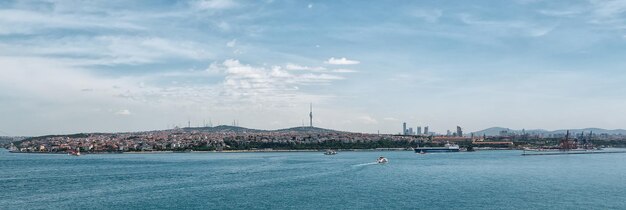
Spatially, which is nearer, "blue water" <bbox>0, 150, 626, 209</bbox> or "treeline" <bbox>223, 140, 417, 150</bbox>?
"blue water" <bbox>0, 150, 626, 209</bbox>

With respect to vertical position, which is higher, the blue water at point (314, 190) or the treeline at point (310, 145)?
the treeline at point (310, 145)

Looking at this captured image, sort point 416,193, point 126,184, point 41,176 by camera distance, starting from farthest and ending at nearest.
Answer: point 41,176 < point 126,184 < point 416,193

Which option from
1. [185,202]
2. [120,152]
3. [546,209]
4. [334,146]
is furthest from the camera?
[334,146]

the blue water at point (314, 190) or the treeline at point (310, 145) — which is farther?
the treeline at point (310, 145)

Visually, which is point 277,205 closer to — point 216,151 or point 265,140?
point 216,151

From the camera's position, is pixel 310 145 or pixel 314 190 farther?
pixel 310 145

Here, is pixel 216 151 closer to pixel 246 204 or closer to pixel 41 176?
pixel 41 176

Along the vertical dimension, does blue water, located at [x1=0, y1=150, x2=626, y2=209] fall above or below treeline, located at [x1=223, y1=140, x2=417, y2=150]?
below

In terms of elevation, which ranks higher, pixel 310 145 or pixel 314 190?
pixel 310 145

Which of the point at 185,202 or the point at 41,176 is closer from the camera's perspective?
the point at 185,202

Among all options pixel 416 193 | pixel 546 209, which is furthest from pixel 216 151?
pixel 546 209
